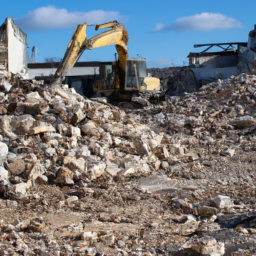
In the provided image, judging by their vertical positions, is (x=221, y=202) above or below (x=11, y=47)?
below

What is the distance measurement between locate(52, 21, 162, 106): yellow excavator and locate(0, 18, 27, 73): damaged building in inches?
142

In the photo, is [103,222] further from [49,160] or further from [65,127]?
[65,127]

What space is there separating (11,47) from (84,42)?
5462mm

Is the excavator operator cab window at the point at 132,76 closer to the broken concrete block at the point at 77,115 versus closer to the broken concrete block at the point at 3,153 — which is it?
the broken concrete block at the point at 77,115

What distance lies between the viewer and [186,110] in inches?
473

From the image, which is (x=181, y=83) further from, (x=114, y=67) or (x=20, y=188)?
(x=20, y=188)

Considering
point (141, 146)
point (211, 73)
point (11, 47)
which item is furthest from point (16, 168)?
point (211, 73)

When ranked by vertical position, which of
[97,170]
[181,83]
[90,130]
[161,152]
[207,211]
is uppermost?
[181,83]

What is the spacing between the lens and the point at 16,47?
15.9 metres

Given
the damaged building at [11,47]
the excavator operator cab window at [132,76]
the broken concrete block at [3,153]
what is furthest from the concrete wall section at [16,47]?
the broken concrete block at [3,153]

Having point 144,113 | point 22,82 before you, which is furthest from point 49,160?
A: point 144,113

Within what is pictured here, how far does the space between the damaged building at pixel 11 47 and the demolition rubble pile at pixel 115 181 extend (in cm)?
511

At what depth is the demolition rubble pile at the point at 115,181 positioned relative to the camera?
3729 mm

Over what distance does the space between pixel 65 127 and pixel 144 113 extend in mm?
5184
